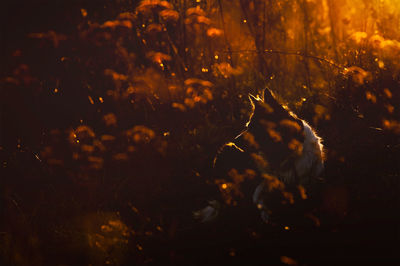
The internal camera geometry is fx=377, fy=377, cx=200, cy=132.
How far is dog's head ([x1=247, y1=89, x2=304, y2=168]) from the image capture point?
257 centimetres

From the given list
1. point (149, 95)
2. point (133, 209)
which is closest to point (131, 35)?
point (149, 95)

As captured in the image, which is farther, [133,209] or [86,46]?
[86,46]

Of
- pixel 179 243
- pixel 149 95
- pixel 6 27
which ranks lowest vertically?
pixel 179 243

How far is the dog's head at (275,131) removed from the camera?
8.43 feet

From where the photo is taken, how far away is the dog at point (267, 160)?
8.45 feet

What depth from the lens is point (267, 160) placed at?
2.69 m

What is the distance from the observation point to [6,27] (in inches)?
157

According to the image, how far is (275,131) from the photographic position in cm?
260

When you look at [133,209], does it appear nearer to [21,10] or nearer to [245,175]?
[245,175]

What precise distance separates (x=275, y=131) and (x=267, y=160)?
23 cm

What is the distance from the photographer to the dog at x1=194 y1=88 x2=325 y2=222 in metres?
2.58

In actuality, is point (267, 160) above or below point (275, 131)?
below

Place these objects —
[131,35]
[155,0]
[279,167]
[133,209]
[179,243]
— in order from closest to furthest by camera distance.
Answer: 1. [179,243]
2. [279,167]
3. [133,209]
4. [155,0]
5. [131,35]

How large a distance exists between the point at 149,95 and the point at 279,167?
1561 millimetres
